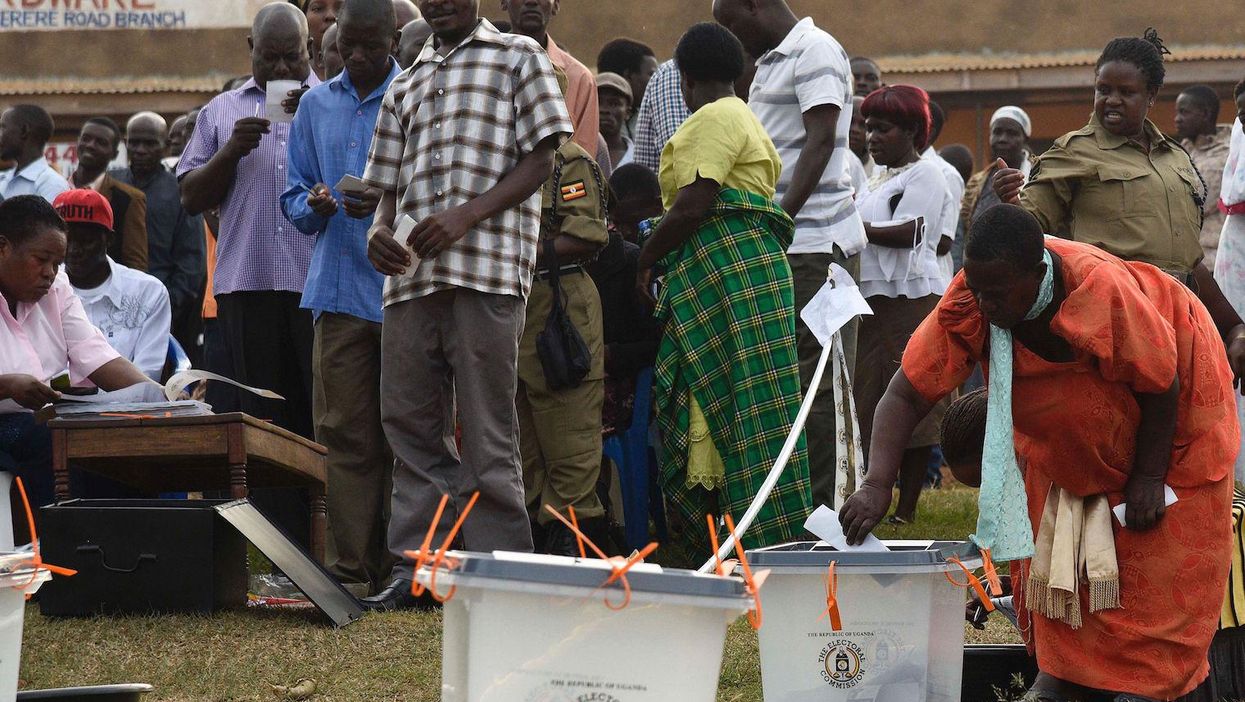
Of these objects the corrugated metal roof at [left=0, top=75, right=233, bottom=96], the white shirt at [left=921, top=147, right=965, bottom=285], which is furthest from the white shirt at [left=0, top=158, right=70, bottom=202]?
the corrugated metal roof at [left=0, top=75, right=233, bottom=96]

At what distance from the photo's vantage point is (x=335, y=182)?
6.23 m

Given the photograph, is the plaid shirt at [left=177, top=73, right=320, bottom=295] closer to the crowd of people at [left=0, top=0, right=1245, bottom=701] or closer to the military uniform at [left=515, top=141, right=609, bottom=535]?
the crowd of people at [left=0, top=0, right=1245, bottom=701]

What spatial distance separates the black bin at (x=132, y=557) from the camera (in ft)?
17.6

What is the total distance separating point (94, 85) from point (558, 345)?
14350mm

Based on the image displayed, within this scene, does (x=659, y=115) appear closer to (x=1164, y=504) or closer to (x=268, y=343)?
(x=268, y=343)

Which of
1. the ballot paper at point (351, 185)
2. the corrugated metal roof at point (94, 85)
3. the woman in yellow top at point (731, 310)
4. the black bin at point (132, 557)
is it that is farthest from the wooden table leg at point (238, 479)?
the corrugated metal roof at point (94, 85)

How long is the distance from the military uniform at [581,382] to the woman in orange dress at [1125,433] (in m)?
2.29

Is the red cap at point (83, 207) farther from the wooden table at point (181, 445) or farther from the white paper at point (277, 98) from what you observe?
the wooden table at point (181, 445)

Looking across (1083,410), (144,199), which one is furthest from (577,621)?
(144,199)

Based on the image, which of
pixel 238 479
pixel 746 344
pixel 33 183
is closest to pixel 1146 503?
pixel 746 344

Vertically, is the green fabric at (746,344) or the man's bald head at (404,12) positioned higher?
the man's bald head at (404,12)

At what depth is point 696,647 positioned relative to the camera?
2979mm

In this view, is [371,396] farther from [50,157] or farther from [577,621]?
[50,157]

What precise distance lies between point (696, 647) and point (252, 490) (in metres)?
4.22
